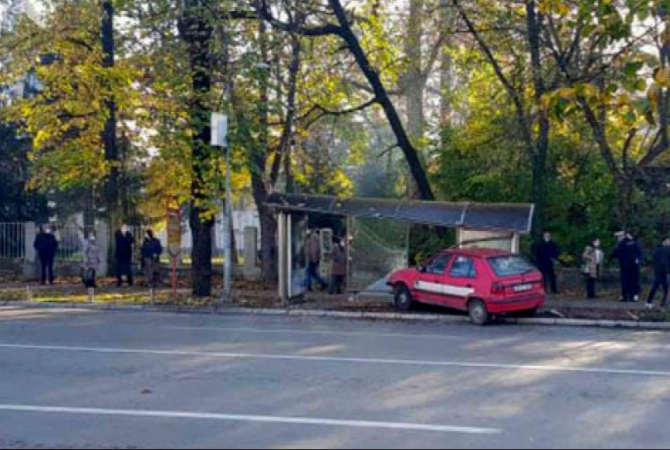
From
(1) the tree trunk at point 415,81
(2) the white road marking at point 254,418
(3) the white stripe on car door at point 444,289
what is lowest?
(2) the white road marking at point 254,418

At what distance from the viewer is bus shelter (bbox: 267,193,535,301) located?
20.9 m

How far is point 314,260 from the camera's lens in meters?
25.8

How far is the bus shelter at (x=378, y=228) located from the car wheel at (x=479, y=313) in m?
2.45

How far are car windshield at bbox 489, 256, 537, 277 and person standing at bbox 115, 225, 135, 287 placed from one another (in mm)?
12313

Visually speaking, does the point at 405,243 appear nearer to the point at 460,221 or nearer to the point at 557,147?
the point at 460,221

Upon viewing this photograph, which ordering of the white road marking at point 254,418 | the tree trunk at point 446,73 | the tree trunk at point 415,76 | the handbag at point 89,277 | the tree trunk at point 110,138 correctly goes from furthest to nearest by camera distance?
the tree trunk at point 110,138 → the tree trunk at point 415,76 → the tree trunk at point 446,73 → the handbag at point 89,277 → the white road marking at point 254,418

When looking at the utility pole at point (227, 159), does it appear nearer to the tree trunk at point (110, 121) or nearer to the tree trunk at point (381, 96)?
the tree trunk at point (381, 96)

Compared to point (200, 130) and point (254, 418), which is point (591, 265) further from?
point (254, 418)

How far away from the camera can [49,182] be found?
29578 millimetres

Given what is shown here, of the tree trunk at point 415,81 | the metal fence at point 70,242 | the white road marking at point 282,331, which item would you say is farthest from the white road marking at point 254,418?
the metal fence at point 70,242

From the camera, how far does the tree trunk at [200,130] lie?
71.5 ft

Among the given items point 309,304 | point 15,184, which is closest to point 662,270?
point 309,304

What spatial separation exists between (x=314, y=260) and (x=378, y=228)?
9.12 feet

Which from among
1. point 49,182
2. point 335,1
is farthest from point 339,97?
point 49,182
